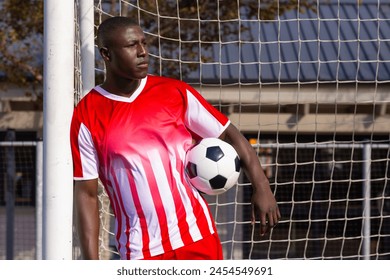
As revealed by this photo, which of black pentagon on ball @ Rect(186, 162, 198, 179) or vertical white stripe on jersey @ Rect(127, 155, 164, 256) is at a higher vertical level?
black pentagon on ball @ Rect(186, 162, 198, 179)

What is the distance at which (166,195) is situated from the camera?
3.42 m

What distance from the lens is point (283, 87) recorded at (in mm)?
10344

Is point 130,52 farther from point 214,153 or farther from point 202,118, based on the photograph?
point 214,153

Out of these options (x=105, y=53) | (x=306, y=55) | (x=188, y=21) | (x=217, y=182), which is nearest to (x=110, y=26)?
(x=105, y=53)

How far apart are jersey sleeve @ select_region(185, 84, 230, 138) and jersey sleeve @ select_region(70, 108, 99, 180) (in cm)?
41

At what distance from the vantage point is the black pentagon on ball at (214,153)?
3541mm

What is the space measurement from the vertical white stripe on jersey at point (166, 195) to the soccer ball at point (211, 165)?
0.15m

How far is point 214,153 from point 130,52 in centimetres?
54

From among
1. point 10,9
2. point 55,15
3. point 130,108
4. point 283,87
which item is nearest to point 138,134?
point 130,108

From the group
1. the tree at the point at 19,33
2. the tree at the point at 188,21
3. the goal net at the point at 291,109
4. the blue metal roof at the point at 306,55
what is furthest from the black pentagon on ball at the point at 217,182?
the blue metal roof at the point at 306,55

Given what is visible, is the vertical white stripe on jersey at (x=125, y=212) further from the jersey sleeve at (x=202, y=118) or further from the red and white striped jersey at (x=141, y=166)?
the jersey sleeve at (x=202, y=118)

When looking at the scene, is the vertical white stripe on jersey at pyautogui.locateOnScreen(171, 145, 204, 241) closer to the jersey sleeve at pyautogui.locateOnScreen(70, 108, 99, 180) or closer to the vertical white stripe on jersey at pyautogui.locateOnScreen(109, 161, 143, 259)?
the vertical white stripe on jersey at pyautogui.locateOnScreen(109, 161, 143, 259)

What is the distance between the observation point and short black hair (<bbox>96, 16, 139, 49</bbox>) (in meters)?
3.43

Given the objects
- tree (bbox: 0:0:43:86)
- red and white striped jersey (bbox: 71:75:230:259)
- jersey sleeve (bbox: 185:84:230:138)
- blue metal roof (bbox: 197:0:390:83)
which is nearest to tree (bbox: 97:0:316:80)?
tree (bbox: 0:0:43:86)
